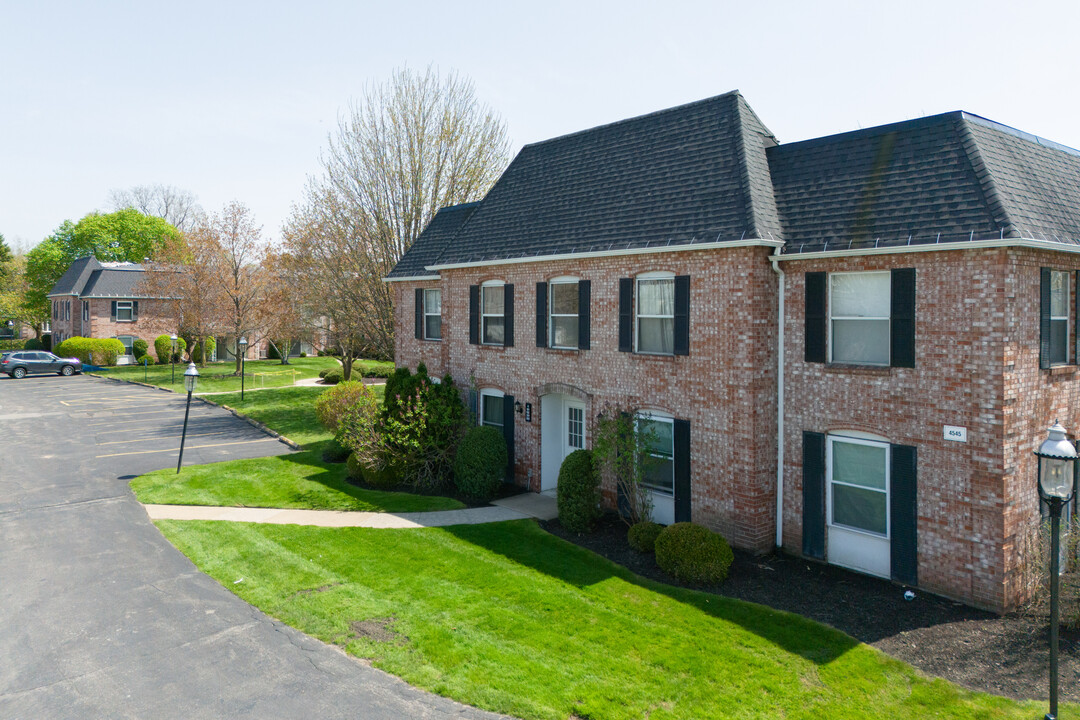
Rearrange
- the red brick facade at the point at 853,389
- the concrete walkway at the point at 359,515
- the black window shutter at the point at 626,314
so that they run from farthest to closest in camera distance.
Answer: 1. the concrete walkway at the point at 359,515
2. the black window shutter at the point at 626,314
3. the red brick facade at the point at 853,389

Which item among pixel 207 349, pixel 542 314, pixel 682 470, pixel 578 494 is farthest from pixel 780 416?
pixel 207 349

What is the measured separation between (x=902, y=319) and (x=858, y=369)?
1.09 m

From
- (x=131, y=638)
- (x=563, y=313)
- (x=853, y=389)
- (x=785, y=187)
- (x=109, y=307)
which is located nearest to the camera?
(x=131, y=638)

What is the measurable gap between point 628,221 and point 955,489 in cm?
794

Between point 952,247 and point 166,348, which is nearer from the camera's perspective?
point 952,247

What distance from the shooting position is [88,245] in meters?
64.3

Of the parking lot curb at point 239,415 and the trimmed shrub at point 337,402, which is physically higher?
the trimmed shrub at point 337,402

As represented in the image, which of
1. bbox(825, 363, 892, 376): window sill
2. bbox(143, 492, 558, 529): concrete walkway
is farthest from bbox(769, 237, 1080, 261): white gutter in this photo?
bbox(143, 492, 558, 529): concrete walkway

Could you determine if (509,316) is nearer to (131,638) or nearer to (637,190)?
(637,190)

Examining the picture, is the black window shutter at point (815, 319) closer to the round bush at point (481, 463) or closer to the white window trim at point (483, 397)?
the round bush at point (481, 463)

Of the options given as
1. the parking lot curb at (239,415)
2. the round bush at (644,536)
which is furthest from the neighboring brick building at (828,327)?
the parking lot curb at (239,415)

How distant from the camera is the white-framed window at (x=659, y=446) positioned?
13.6 metres

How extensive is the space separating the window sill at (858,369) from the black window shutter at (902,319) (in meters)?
0.18

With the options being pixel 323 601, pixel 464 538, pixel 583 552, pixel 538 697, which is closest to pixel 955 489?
pixel 583 552
